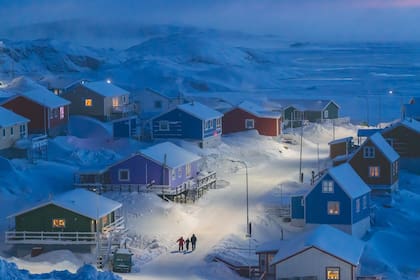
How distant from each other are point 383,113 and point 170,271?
42013 millimetres

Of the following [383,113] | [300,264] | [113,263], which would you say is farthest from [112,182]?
[383,113]

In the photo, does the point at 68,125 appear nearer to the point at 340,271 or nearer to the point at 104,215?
the point at 104,215

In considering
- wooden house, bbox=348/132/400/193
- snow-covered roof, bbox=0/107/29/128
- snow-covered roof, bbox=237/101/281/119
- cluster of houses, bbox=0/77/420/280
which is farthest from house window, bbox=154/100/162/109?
wooden house, bbox=348/132/400/193

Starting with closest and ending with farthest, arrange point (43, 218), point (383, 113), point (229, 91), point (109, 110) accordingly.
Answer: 1. point (43, 218)
2. point (109, 110)
3. point (383, 113)
4. point (229, 91)

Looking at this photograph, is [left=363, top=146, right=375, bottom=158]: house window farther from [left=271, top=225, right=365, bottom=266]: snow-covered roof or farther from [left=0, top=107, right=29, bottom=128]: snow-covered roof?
[left=0, top=107, right=29, bottom=128]: snow-covered roof

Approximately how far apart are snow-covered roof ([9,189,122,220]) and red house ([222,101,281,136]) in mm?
19836

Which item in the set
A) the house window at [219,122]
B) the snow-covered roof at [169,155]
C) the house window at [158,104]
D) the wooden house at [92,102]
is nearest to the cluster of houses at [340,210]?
the snow-covered roof at [169,155]

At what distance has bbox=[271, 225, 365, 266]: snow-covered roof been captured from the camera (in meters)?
22.1

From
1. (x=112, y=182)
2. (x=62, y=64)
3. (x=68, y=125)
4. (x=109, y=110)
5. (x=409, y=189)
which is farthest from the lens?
(x=62, y=64)

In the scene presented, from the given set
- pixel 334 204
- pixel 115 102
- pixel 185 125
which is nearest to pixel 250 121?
pixel 185 125

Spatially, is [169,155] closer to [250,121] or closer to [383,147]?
[383,147]

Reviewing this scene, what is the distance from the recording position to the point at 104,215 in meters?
25.7

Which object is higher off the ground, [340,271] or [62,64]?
[62,64]

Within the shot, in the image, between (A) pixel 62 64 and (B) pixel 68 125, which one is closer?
(B) pixel 68 125
